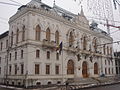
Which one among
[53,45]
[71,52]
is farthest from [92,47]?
[53,45]

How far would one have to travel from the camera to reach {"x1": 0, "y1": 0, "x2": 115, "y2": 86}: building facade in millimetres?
29234

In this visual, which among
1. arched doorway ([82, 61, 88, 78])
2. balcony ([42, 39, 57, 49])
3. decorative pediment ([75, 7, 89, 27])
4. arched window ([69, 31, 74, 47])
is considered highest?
decorative pediment ([75, 7, 89, 27])

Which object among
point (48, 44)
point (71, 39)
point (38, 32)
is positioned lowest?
point (48, 44)

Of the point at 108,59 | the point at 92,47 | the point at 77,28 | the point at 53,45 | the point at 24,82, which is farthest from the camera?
the point at 108,59

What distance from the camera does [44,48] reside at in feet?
102

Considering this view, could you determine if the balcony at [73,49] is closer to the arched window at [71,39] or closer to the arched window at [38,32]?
the arched window at [71,39]

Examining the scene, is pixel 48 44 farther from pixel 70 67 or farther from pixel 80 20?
pixel 80 20

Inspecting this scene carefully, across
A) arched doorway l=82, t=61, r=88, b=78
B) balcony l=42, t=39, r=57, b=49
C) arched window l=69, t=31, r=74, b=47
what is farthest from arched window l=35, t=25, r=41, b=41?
arched doorway l=82, t=61, r=88, b=78

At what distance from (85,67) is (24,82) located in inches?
757

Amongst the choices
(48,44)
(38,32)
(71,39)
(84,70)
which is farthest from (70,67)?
(38,32)

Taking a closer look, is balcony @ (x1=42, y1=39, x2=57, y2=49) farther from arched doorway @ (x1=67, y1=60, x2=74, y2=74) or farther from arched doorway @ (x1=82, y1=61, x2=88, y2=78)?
arched doorway @ (x1=82, y1=61, x2=88, y2=78)

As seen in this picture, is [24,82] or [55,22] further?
[55,22]

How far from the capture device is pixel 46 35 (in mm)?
32281

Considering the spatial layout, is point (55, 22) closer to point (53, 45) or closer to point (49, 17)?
point (49, 17)
